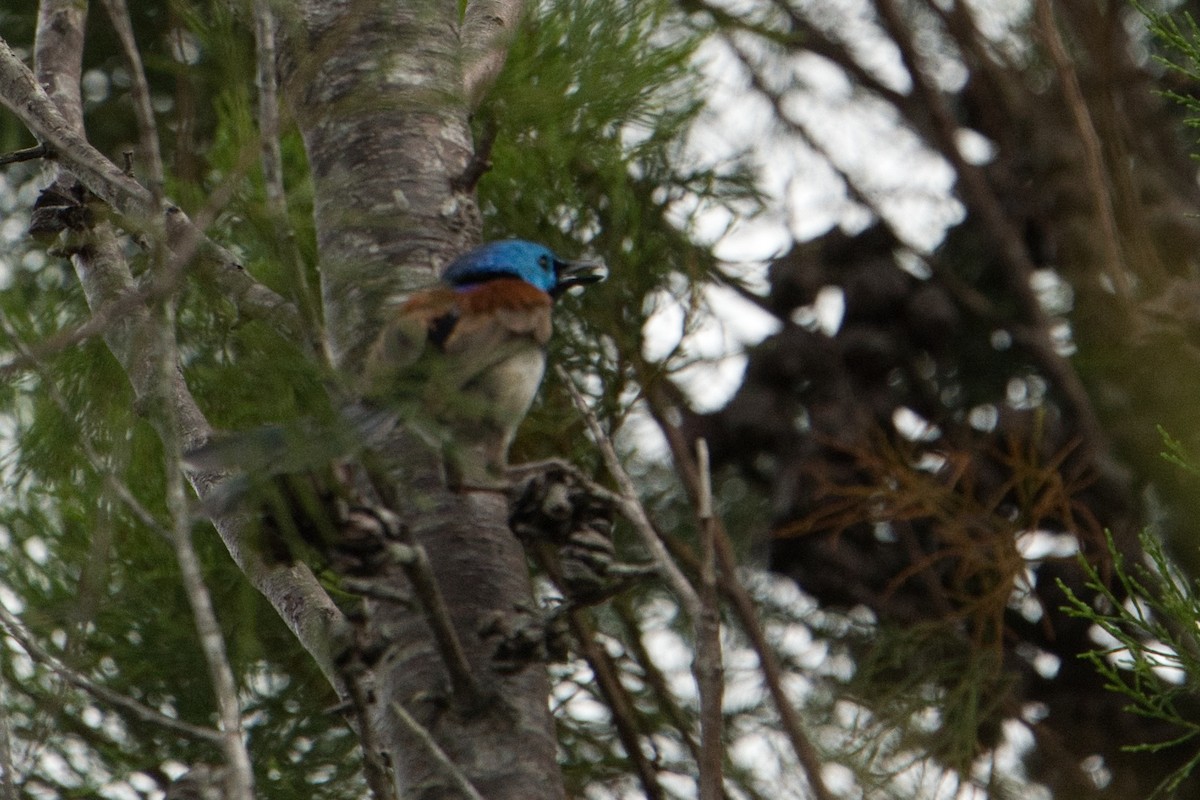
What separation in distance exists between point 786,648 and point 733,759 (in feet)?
1.18

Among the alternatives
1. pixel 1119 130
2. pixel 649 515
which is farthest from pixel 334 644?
pixel 1119 130

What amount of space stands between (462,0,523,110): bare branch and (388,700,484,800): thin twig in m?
1.02

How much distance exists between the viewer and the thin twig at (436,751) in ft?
5.05

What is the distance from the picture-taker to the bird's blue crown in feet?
8.09

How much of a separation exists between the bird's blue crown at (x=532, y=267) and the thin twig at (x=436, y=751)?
0.85m

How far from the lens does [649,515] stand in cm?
351

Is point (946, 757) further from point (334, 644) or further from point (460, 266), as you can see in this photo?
point (334, 644)

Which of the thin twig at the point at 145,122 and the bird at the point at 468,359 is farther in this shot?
the bird at the point at 468,359

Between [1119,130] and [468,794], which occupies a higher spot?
[1119,130]

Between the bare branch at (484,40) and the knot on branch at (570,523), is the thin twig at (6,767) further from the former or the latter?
the bare branch at (484,40)

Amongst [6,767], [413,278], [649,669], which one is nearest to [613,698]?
[649,669]

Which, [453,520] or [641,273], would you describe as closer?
[453,520]

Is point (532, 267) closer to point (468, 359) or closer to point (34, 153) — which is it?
point (468, 359)

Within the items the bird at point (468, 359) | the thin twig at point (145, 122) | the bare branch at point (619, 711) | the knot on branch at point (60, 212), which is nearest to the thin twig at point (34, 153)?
the knot on branch at point (60, 212)
